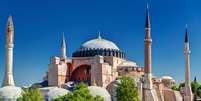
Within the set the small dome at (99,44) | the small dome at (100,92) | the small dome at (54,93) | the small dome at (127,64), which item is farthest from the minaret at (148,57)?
the small dome at (99,44)

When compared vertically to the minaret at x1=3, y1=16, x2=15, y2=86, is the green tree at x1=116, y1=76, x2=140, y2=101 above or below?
below

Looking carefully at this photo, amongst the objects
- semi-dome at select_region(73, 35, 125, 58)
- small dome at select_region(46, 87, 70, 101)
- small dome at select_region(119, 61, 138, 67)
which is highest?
semi-dome at select_region(73, 35, 125, 58)

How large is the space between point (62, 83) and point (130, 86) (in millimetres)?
10999

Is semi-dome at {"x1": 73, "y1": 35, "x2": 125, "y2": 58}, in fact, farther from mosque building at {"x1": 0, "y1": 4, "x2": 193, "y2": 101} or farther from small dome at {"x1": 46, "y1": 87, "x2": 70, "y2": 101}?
small dome at {"x1": 46, "y1": 87, "x2": 70, "y2": 101}

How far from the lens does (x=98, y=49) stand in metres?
41.9

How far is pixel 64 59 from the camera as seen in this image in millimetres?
41781

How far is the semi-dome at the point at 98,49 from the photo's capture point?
41875mm

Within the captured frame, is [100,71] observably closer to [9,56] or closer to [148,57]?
[148,57]

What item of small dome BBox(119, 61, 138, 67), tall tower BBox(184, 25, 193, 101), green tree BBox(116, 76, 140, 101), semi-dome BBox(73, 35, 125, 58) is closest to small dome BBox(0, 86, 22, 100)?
green tree BBox(116, 76, 140, 101)

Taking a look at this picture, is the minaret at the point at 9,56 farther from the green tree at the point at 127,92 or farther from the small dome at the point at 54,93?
the green tree at the point at 127,92

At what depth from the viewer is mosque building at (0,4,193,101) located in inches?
1353

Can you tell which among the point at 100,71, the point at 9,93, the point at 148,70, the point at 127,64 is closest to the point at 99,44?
the point at 127,64

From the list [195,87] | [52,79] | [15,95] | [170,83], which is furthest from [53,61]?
[195,87]

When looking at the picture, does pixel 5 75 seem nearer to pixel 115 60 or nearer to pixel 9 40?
pixel 9 40
